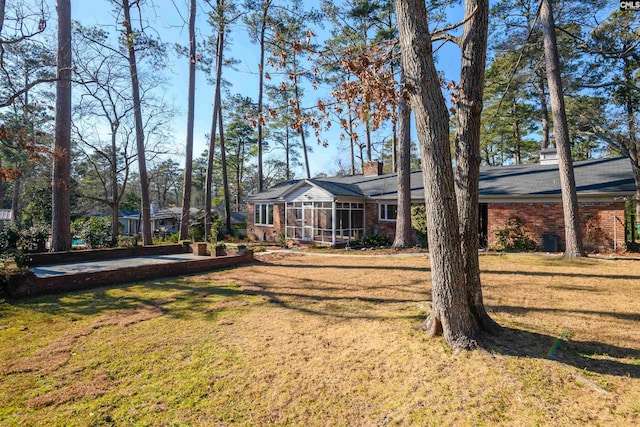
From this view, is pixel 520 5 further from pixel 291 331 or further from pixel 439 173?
pixel 291 331

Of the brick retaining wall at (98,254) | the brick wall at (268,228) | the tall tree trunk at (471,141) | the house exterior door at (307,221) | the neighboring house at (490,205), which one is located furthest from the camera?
the brick wall at (268,228)

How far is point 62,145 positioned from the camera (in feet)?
34.9

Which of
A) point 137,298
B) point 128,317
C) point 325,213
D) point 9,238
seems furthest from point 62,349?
point 325,213

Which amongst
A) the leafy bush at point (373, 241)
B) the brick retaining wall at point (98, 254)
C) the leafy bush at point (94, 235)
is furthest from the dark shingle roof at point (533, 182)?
the leafy bush at point (94, 235)

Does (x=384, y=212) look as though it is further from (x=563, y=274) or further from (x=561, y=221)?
(x=563, y=274)

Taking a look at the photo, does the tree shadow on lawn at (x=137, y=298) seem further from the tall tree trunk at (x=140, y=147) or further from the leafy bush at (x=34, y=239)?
the tall tree trunk at (x=140, y=147)

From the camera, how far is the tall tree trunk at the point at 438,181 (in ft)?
11.5

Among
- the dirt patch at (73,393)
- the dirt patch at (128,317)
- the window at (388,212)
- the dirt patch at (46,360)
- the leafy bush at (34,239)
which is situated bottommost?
the dirt patch at (73,393)

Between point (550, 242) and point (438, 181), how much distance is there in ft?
36.9

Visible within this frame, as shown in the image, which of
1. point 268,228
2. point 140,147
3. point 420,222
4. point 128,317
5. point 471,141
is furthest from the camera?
point 268,228

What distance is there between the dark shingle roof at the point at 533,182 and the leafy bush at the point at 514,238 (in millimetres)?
1145

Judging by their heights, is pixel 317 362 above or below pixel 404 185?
below

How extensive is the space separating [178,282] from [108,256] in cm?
521

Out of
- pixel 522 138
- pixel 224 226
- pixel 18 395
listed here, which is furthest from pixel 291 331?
pixel 522 138
